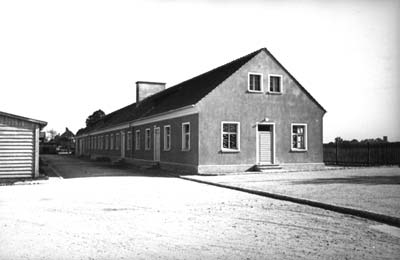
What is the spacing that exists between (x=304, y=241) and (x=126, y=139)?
28234mm

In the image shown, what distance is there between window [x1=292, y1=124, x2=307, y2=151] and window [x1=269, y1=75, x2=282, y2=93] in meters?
2.46

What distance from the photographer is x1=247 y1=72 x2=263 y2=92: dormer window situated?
21.5 meters

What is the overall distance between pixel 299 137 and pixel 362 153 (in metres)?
7.23

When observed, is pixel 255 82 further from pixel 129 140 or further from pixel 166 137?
pixel 129 140

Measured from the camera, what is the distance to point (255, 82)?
21.6m

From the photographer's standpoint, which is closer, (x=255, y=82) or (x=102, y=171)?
(x=255, y=82)

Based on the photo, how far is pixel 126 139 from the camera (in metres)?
33.1

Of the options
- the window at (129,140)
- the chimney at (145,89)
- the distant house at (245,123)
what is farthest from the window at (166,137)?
the chimney at (145,89)

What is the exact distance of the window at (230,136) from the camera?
Result: 66.9ft

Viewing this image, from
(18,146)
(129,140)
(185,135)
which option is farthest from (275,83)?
(129,140)

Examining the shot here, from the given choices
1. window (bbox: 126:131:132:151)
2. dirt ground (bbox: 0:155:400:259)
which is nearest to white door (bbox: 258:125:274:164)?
dirt ground (bbox: 0:155:400:259)

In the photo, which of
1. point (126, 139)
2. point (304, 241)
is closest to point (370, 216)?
point (304, 241)

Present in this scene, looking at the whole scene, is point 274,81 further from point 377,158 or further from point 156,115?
point 377,158

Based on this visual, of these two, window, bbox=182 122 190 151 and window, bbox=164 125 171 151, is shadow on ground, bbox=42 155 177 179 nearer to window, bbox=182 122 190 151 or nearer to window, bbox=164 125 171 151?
window, bbox=164 125 171 151
